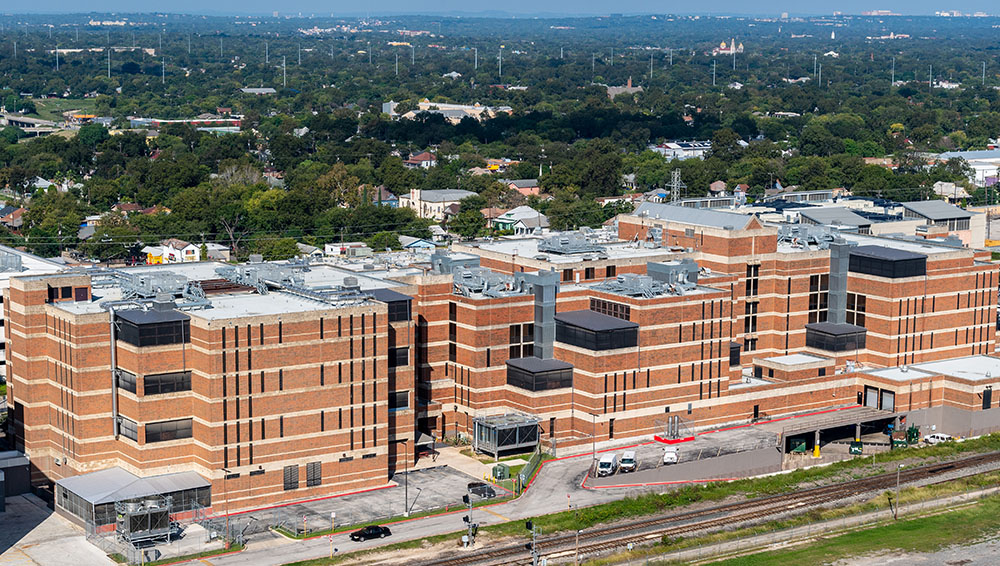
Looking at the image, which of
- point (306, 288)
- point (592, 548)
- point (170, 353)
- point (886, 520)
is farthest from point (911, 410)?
point (170, 353)

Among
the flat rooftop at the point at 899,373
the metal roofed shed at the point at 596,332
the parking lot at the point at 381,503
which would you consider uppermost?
the metal roofed shed at the point at 596,332

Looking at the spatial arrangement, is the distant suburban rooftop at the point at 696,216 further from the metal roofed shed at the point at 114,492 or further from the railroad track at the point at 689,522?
the metal roofed shed at the point at 114,492

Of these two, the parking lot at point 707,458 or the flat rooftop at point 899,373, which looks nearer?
the parking lot at point 707,458

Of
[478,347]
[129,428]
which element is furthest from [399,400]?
[129,428]

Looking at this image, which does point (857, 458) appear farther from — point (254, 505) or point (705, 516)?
point (254, 505)

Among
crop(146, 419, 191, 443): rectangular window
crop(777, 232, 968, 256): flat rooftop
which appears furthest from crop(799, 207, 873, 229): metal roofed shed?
crop(146, 419, 191, 443): rectangular window

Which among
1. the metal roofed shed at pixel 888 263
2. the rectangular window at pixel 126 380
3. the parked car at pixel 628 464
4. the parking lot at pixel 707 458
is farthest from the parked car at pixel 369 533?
the metal roofed shed at pixel 888 263

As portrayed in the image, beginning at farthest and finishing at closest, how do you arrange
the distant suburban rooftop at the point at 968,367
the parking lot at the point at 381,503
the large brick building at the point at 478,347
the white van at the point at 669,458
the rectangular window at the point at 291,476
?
the distant suburban rooftop at the point at 968,367, the white van at the point at 669,458, the rectangular window at the point at 291,476, the large brick building at the point at 478,347, the parking lot at the point at 381,503
